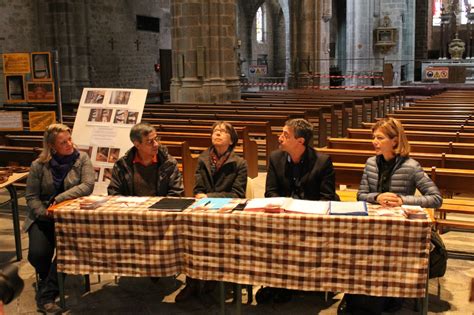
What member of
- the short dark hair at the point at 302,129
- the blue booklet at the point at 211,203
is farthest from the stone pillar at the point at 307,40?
the blue booklet at the point at 211,203

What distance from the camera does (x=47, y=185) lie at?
4.83m

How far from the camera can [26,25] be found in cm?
1903

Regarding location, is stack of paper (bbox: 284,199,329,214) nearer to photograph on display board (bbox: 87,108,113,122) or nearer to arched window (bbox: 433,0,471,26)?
photograph on display board (bbox: 87,108,113,122)

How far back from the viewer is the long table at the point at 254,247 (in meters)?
3.66

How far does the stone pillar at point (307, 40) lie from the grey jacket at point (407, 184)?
20.4 m

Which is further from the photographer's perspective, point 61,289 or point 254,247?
point 61,289

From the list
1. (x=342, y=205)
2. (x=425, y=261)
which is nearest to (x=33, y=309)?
(x=342, y=205)

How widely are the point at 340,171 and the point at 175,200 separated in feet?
7.66

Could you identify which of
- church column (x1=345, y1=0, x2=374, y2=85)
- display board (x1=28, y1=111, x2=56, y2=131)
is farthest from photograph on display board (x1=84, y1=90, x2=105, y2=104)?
church column (x1=345, y1=0, x2=374, y2=85)

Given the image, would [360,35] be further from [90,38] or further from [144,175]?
[144,175]

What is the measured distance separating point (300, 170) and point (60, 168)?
82.4 inches

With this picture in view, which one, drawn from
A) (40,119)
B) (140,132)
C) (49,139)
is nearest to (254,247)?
(140,132)

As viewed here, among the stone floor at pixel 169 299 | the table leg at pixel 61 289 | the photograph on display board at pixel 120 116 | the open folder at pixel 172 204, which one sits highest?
the photograph on display board at pixel 120 116

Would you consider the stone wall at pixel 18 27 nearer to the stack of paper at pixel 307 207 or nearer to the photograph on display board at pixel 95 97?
the photograph on display board at pixel 95 97
